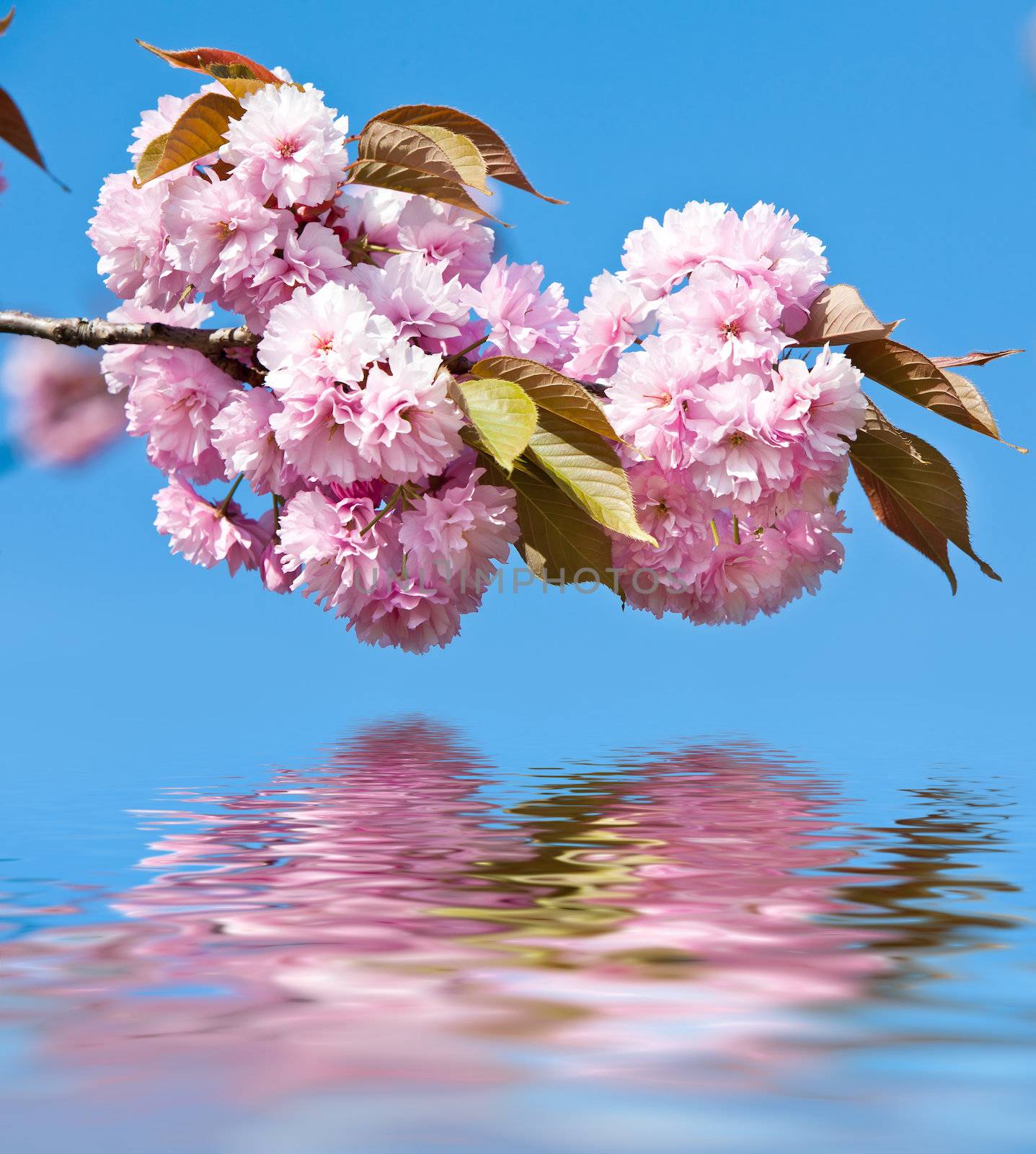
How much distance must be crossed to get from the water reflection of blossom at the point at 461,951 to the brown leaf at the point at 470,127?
121cm

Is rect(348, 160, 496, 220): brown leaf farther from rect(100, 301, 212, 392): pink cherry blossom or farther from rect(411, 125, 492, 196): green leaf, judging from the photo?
rect(100, 301, 212, 392): pink cherry blossom

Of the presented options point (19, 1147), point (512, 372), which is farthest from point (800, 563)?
point (19, 1147)

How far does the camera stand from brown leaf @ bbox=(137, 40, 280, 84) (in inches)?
89.0

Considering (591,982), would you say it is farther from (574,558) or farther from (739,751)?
(739,751)

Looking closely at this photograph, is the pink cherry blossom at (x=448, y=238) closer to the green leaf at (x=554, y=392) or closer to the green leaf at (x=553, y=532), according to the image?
the green leaf at (x=554, y=392)

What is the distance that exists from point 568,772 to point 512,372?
7.08 ft

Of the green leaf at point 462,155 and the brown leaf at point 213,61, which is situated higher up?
the brown leaf at point 213,61

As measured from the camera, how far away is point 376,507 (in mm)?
2199

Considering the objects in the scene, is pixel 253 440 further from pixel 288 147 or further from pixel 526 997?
pixel 526 997

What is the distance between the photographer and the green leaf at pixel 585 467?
1983 millimetres

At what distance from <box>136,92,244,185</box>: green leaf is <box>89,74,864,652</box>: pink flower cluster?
4 centimetres

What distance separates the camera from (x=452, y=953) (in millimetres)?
1492

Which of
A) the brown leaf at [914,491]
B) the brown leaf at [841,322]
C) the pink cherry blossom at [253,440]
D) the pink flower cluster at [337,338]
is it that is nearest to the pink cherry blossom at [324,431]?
the pink flower cluster at [337,338]

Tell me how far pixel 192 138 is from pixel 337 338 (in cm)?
50
